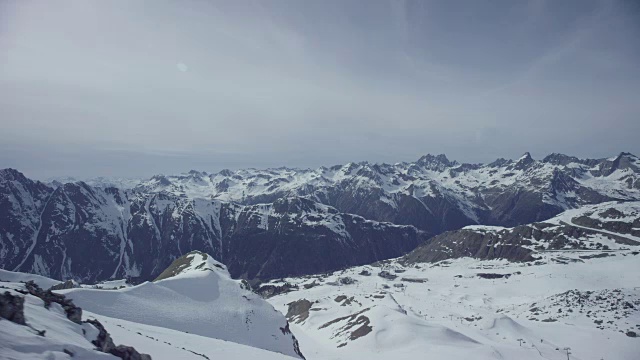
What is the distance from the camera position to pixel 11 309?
26.6 m

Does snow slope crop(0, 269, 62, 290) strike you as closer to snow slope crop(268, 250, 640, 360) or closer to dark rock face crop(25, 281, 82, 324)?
snow slope crop(268, 250, 640, 360)

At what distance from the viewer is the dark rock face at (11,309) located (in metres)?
26.3

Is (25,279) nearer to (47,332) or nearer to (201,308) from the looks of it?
(201,308)

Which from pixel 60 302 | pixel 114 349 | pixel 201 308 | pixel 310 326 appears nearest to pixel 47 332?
pixel 114 349

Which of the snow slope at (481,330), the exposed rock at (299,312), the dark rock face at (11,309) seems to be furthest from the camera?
the exposed rock at (299,312)

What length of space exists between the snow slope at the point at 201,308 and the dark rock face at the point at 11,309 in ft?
116

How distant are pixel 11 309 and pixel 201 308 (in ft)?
173

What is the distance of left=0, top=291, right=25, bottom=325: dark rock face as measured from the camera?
26.3 meters

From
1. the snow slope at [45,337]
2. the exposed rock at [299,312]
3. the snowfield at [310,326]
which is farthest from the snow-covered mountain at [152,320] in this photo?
the exposed rock at [299,312]

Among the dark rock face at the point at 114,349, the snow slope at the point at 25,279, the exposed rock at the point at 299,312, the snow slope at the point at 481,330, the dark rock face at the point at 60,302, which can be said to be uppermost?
the dark rock face at the point at 60,302

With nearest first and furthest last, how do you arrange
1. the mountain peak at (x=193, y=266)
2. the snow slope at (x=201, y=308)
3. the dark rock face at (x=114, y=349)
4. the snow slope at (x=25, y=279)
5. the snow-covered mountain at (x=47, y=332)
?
the snow-covered mountain at (x=47, y=332)
the dark rock face at (x=114, y=349)
the snow slope at (x=201, y=308)
the mountain peak at (x=193, y=266)
the snow slope at (x=25, y=279)

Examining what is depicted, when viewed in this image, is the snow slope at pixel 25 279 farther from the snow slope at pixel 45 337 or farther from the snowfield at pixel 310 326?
the snow slope at pixel 45 337

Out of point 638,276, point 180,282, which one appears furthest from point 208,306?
point 638,276

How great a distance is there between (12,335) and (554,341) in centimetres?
13356
